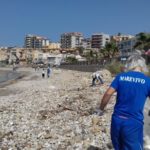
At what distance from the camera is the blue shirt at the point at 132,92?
4.82 metres

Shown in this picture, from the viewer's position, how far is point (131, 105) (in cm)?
486

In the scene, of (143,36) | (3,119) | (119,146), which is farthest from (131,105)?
(143,36)

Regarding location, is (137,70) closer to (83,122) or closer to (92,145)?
(92,145)

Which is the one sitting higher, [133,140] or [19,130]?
[133,140]

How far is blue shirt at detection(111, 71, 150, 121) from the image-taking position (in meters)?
4.82

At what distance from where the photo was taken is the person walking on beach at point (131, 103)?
4.82 meters

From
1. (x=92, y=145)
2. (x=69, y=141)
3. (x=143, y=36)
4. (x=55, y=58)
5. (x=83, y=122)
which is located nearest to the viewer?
(x=92, y=145)

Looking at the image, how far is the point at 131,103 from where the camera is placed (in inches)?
191

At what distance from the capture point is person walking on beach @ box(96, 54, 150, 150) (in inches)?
190

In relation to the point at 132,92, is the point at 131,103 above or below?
below

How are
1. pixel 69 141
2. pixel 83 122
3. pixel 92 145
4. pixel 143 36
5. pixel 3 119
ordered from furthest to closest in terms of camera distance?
pixel 143 36 < pixel 3 119 < pixel 83 122 < pixel 69 141 < pixel 92 145

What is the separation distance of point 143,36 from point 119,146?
6601 centimetres

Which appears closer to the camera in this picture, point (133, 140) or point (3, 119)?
point (133, 140)

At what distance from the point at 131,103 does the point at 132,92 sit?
12 centimetres
